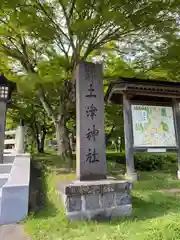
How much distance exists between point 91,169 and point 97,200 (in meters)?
0.76

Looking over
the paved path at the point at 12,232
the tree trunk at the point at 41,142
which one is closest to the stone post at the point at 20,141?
the tree trunk at the point at 41,142

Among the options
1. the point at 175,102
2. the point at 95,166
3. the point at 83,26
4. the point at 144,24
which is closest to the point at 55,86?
the point at 83,26

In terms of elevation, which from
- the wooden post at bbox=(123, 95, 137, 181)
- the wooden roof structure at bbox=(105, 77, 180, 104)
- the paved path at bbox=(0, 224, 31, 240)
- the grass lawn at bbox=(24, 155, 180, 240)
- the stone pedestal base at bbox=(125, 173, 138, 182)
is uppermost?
the wooden roof structure at bbox=(105, 77, 180, 104)

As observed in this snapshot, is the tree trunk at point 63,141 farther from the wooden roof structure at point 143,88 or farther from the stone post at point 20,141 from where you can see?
the wooden roof structure at point 143,88

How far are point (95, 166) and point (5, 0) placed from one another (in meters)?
5.49

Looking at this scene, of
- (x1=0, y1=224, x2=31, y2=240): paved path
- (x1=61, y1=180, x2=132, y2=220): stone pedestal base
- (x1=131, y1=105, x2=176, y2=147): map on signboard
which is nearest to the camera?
(x1=0, y1=224, x2=31, y2=240): paved path

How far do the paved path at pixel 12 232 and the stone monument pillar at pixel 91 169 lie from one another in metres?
0.90

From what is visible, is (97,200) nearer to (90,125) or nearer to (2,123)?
(90,125)

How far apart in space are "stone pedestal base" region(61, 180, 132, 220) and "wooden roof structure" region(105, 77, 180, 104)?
4550 millimetres

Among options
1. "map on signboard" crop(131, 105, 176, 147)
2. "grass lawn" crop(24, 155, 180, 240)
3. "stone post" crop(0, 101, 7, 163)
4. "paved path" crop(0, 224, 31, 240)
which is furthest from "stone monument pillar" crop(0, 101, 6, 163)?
"map on signboard" crop(131, 105, 176, 147)

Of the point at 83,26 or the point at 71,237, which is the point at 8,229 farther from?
the point at 83,26

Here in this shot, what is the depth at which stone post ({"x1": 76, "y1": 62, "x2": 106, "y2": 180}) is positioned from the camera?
459 cm

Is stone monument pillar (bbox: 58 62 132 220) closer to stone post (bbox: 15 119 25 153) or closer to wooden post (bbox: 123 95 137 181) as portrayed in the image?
wooden post (bbox: 123 95 137 181)

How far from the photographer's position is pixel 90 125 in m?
4.80
